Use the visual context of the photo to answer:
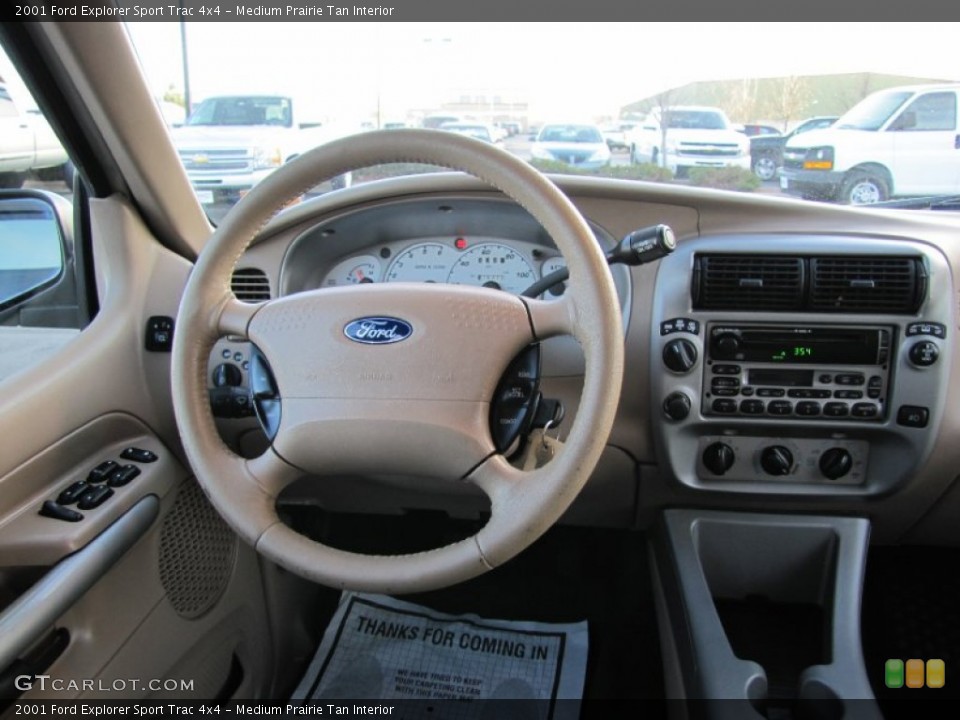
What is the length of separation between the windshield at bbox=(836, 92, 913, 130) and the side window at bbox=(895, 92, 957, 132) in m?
0.03

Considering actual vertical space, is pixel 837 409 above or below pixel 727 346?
below

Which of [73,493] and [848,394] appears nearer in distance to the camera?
[73,493]

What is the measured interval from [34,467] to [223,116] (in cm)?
143

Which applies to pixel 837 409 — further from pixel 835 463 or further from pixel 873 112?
pixel 873 112

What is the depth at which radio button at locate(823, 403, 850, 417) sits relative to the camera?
4.65 ft

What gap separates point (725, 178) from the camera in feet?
5.33

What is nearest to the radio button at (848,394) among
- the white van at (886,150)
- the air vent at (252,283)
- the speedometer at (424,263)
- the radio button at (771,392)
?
the radio button at (771,392)

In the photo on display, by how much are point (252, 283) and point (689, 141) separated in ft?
3.61

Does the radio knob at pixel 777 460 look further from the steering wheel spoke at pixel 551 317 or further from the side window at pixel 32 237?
the side window at pixel 32 237

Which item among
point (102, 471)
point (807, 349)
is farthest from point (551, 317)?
point (102, 471)

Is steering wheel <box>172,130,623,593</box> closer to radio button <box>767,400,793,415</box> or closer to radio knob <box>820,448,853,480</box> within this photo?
radio button <box>767,400,793,415</box>

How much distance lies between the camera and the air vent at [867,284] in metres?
1.37

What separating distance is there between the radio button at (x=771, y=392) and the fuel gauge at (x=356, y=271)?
0.91m

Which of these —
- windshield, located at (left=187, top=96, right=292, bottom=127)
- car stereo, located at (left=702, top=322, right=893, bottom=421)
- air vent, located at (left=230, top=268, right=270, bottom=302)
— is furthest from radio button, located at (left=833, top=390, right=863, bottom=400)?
windshield, located at (left=187, top=96, right=292, bottom=127)
